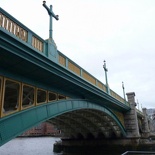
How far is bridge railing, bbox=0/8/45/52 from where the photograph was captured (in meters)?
7.71

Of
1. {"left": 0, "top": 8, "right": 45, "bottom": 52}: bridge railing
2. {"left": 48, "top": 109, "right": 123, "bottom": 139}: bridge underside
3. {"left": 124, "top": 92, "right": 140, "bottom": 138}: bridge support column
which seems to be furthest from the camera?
{"left": 124, "top": 92, "right": 140, "bottom": 138}: bridge support column

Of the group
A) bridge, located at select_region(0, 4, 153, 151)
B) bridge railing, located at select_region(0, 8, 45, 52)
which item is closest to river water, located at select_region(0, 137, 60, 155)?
bridge, located at select_region(0, 4, 153, 151)

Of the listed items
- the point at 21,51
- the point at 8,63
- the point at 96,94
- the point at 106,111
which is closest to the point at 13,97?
the point at 8,63

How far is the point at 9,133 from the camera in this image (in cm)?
820

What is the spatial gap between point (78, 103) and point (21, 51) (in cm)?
833

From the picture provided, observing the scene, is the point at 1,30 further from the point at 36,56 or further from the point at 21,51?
the point at 36,56

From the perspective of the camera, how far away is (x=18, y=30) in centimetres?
847

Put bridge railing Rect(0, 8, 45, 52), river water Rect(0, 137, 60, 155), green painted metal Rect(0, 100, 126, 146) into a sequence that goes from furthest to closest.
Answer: river water Rect(0, 137, 60, 155)
green painted metal Rect(0, 100, 126, 146)
bridge railing Rect(0, 8, 45, 52)

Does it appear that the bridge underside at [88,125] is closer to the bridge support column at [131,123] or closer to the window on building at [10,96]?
the bridge support column at [131,123]

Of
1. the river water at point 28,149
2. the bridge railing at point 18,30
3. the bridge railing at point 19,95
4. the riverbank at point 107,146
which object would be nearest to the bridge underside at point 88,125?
the riverbank at point 107,146

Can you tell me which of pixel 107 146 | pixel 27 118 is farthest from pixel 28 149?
pixel 27 118

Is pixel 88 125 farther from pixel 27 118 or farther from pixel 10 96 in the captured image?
pixel 27 118

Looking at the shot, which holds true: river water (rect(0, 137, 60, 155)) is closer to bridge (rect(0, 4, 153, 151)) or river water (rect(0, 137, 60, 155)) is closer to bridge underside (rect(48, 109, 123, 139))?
bridge underside (rect(48, 109, 123, 139))

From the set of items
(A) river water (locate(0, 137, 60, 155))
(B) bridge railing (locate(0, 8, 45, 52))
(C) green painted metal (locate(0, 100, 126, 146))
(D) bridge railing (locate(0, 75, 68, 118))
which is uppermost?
(B) bridge railing (locate(0, 8, 45, 52))
